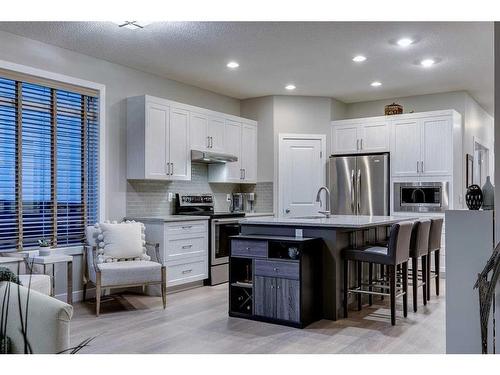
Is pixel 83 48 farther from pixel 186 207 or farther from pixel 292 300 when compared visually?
pixel 292 300

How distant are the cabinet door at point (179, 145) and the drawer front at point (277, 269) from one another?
2141mm

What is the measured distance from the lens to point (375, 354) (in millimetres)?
3281

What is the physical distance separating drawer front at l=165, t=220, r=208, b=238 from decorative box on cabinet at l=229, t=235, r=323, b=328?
1.26m

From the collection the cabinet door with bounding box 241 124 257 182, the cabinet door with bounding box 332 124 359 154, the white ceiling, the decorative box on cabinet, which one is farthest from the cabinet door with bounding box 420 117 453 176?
the decorative box on cabinet

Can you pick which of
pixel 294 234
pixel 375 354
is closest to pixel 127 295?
pixel 294 234

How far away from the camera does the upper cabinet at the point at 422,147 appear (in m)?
6.50

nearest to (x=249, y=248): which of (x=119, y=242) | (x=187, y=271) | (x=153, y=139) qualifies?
(x=119, y=242)

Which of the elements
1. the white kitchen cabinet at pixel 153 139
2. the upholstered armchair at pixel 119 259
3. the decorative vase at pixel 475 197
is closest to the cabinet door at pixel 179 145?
the white kitchen cabinet at pixel 153 139

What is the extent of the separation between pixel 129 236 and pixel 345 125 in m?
3.98

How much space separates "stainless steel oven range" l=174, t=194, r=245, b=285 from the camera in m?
A: 5.96

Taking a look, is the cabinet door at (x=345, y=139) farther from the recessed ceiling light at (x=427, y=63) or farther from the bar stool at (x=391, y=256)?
the bar stool at (x=391, y=256)

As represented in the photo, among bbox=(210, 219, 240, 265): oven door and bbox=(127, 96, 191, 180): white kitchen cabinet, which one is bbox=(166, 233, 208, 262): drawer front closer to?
bbox=(210, 219, 240, 265): oven door

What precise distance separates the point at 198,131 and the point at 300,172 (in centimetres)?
193

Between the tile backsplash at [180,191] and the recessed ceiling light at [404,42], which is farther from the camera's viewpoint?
the tile backsplash at [180,191]
